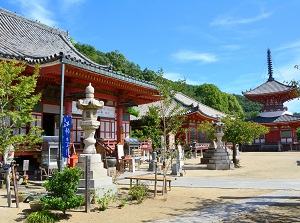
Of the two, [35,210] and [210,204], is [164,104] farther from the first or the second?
[35,210]

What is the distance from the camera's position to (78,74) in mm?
12727

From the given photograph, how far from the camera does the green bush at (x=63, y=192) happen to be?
6.46 meters

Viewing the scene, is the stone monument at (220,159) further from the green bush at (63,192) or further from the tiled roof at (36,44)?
the green bush at (63,192)

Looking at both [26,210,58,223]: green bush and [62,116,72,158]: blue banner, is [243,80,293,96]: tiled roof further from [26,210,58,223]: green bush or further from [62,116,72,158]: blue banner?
[26,210,58,223]: green bush

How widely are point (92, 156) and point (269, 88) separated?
140ft

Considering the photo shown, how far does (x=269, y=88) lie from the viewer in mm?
45750

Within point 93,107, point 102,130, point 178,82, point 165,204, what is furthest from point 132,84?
point 165,204

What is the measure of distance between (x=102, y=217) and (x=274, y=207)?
4.18 m

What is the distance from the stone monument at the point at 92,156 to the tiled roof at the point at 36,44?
348 centimetres

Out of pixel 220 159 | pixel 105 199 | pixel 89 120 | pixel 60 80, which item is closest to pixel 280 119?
pixel 220 159

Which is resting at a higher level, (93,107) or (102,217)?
(93,107)

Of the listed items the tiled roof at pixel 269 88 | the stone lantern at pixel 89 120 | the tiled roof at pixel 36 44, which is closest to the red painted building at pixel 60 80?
the tiled roof at pixel 36 44

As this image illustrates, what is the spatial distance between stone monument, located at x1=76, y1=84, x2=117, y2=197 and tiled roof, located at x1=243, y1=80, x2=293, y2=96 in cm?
3967

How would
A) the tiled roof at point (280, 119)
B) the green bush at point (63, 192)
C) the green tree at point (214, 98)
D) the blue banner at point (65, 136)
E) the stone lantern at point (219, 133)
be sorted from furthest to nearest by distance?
1. the green tree at point (214, 98)
2. the tiled roof at point (280, 119)
3. the stone lantern at point (219, 133)
4. the blue banner at point (65, 136)
5. the green bush at point (63, 192)
